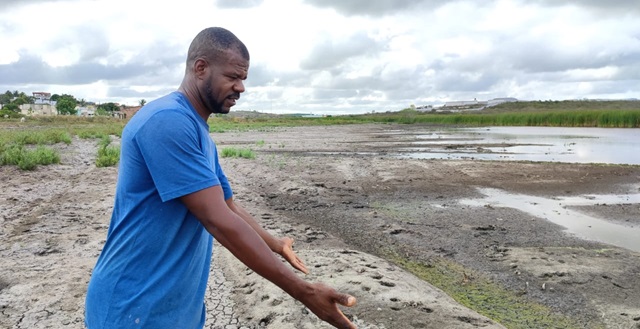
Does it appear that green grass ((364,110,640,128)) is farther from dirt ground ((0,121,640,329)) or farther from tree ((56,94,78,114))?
tree ((56,94,78,114))

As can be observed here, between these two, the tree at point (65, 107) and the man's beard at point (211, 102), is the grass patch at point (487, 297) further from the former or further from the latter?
the tree at point (65, 107)

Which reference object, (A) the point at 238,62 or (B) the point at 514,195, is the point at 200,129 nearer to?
(A) the point at 238,62

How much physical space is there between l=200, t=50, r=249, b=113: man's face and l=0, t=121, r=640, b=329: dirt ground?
8.48ft

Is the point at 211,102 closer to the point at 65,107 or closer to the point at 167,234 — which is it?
the point at 167,234

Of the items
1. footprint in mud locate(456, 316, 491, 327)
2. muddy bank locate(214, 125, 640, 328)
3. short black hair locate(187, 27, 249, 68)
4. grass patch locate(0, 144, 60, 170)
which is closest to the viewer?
short black hair locate(187, 27, 249, 68)

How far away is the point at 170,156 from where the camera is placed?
4.97ft

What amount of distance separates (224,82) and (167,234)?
0.58 meters

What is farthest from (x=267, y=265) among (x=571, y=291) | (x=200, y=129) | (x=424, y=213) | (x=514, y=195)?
(x=514, y=195)

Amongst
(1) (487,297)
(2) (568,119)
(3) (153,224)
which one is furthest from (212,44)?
(2) (568,119)

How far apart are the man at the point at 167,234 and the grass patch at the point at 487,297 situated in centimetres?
359

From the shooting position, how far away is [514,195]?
1156 cm

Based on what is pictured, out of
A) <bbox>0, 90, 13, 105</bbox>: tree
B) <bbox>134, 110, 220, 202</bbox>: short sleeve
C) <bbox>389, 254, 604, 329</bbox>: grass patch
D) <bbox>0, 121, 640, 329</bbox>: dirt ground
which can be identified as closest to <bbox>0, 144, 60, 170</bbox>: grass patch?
<bbox>0, 121, 640, 329</bbox>: dirt ground

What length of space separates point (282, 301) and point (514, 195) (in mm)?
8706

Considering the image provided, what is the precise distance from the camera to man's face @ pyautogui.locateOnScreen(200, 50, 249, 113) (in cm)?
180
